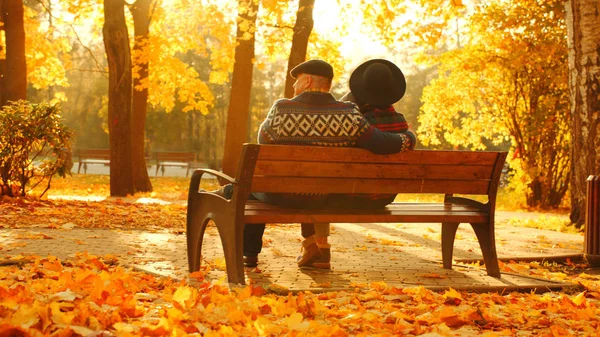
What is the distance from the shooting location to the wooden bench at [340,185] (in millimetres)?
5066

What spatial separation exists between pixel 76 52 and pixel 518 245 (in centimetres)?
4115

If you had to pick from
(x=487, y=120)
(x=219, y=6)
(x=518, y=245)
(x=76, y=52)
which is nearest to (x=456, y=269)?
(x=518, y=245)

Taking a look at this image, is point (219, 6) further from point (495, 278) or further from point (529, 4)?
point (495, 278)

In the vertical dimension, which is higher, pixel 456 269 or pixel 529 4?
pixel 529 4

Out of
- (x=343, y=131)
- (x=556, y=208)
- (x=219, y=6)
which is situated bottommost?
(x=556, y=208)

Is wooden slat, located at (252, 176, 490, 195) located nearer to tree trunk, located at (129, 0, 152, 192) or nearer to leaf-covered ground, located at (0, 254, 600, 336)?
leaf-covered ground, located at (0, 254, 600, 336)

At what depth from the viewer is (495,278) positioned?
19.3ft

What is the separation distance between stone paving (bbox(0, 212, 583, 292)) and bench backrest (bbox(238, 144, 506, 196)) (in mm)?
700

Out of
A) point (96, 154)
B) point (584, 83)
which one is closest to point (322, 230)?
point (584, 83)

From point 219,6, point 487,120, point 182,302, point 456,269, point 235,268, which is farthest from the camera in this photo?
point 487,120

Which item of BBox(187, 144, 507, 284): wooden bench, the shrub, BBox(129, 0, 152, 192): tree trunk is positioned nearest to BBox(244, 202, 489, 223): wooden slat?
BBox(187, 144, 507, 284): wooden bench

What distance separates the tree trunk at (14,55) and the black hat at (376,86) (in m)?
10.3

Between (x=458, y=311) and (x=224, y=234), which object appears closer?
(x=458, y=311)

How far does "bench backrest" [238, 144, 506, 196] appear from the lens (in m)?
5.13
